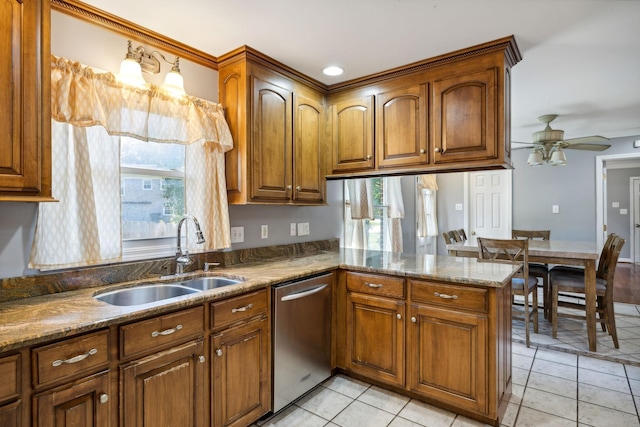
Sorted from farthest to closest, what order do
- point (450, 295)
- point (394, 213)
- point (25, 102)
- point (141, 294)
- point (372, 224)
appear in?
point (394, 213)
point (372, 224)
point (450, 295)
point (141, 294)
point (25, 102)

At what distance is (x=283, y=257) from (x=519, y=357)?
2.18 meters

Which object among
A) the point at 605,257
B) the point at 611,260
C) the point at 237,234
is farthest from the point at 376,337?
the point at 605,257

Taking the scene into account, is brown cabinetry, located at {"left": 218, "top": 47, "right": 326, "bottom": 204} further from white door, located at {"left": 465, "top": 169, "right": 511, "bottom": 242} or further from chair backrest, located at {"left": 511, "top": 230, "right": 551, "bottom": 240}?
white door, located at {"left": 465, "top": 169, "right": 511, "bottom": 242}

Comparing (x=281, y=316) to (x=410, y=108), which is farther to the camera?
(x=410, y=108)

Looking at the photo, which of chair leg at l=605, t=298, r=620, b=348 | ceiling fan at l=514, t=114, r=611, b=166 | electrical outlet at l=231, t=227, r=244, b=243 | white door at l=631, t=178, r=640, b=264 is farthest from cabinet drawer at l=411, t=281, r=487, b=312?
white door at l=631, t=178, r=640, b=264

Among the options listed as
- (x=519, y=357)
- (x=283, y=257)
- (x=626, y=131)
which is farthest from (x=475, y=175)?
(x=283, y=257)

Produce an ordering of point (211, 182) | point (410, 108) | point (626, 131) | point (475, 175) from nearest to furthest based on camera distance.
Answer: point (211, 182), point (410, 108), point (626, 131), point (475, 175)

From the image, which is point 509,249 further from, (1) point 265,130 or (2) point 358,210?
(1) point 265,130

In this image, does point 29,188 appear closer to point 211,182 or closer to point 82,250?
point 82,250

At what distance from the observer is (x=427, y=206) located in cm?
574

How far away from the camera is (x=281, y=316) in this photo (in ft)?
6.88

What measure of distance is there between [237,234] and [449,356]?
1637 mm

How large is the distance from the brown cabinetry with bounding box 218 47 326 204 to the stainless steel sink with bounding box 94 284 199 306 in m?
0.71

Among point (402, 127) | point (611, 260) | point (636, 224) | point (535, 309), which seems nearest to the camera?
point (402, 127)
